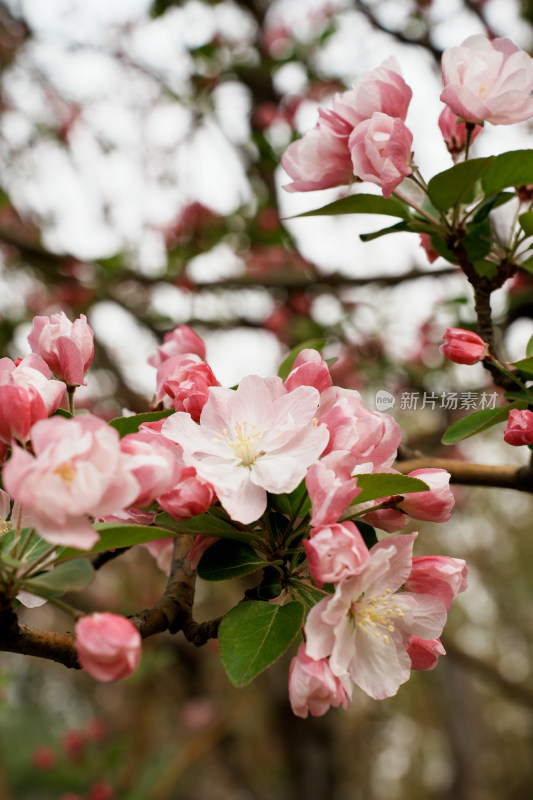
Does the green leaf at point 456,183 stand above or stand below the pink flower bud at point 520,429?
above

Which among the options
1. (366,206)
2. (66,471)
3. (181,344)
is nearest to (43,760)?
(181,344)

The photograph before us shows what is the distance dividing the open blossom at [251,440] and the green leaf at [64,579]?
149mm

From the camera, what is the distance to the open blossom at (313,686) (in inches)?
27.4

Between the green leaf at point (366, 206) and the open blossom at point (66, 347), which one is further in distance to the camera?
the green leaf at point (366, 206)

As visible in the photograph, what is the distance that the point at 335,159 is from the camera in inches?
40.1

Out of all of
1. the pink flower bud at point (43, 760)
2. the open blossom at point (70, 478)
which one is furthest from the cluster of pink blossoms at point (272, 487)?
the pink flower bud at point (43, 760)

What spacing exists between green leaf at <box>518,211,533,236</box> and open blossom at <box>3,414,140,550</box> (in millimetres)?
707

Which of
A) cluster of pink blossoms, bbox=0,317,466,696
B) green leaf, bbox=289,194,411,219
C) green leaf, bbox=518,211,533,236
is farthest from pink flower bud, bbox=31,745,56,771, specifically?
green leaf, bbox=518,211,533,236

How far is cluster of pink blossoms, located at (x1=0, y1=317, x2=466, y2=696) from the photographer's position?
0.57 meters

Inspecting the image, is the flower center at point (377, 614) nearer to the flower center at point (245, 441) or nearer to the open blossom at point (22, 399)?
the flower center at point (245, 441)

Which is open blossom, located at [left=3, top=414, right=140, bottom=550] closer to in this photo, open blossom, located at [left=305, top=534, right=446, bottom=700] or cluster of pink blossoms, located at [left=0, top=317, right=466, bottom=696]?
cluster of pink blossoms, located at [left=0, top=317, right=466, bottom=696]

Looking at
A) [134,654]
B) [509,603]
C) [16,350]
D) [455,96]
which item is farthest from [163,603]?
[509,603]

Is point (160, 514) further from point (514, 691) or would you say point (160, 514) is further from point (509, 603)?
point (509, 603)

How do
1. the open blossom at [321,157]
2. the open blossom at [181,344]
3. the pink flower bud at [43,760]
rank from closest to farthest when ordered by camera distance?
the open blossom at [321,157]
the open blossom at [181,344]
the pink flower bud at [43,760]
